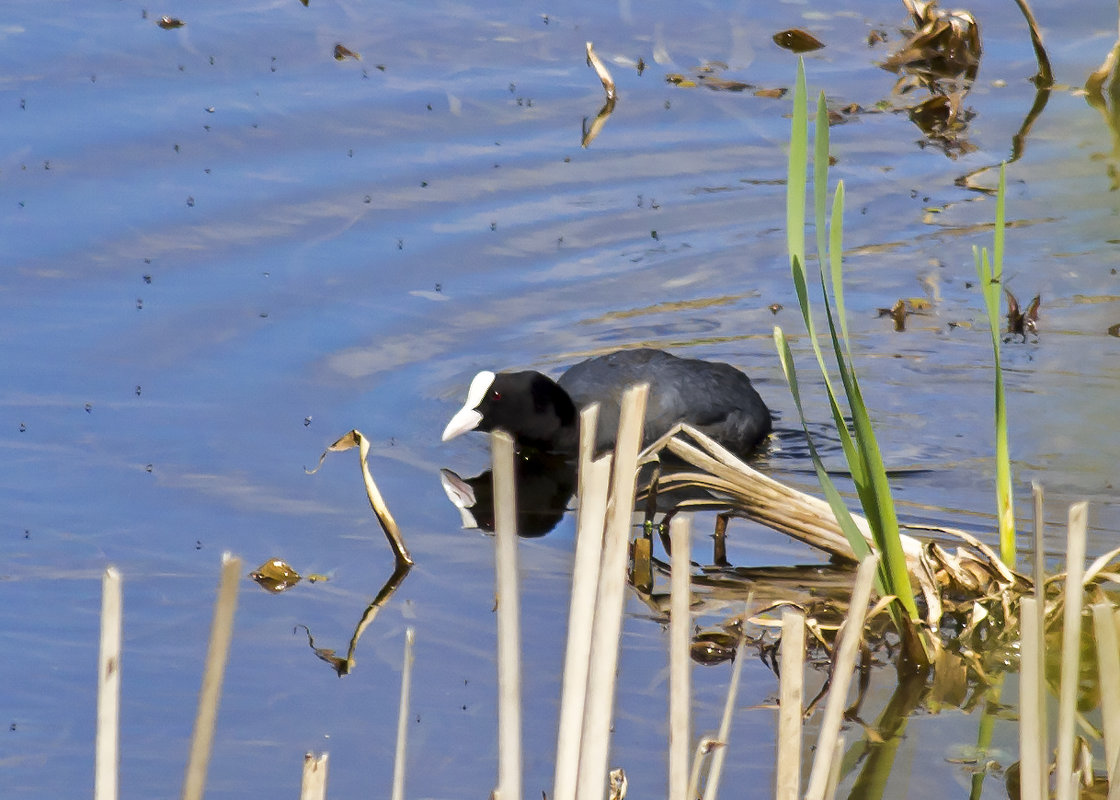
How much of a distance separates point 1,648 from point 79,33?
624 cm

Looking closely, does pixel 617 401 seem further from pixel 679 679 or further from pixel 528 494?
pixel 679 679

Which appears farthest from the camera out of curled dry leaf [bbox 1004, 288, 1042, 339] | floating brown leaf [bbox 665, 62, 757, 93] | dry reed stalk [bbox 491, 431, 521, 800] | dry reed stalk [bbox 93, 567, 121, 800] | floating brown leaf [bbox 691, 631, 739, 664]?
floating brown leaf [bbox 665, 62, 757, 93]

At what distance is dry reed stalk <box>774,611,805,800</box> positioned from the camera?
212cm

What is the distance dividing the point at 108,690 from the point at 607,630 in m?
0.60

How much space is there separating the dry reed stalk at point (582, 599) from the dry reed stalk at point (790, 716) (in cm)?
27

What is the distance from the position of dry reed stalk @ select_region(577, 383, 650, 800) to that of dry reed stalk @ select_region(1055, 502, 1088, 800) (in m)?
0.54

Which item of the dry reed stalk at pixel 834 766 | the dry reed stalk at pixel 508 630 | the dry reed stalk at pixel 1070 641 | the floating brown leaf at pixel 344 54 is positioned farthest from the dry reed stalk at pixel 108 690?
the floating brown leaf at pixel 344 54

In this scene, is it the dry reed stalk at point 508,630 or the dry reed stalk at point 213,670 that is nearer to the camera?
the dry reed stalk at point 213,670

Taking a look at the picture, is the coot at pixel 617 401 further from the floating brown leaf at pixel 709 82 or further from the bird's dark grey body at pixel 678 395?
the floating brown leaf at pixel 709 82

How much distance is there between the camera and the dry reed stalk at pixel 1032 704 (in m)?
1.89

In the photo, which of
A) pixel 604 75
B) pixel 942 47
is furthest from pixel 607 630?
pixel 942 47

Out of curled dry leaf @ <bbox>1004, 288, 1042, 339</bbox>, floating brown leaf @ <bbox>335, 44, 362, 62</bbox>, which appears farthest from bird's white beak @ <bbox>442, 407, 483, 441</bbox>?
floating brown leaf @ <bbox>335, 44, 362, 62</bbox>

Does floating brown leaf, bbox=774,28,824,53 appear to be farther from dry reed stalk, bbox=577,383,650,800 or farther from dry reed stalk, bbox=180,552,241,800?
dry reed stalk, bbox=180,552,241,800

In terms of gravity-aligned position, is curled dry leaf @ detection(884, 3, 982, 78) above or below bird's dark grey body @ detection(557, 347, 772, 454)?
above
